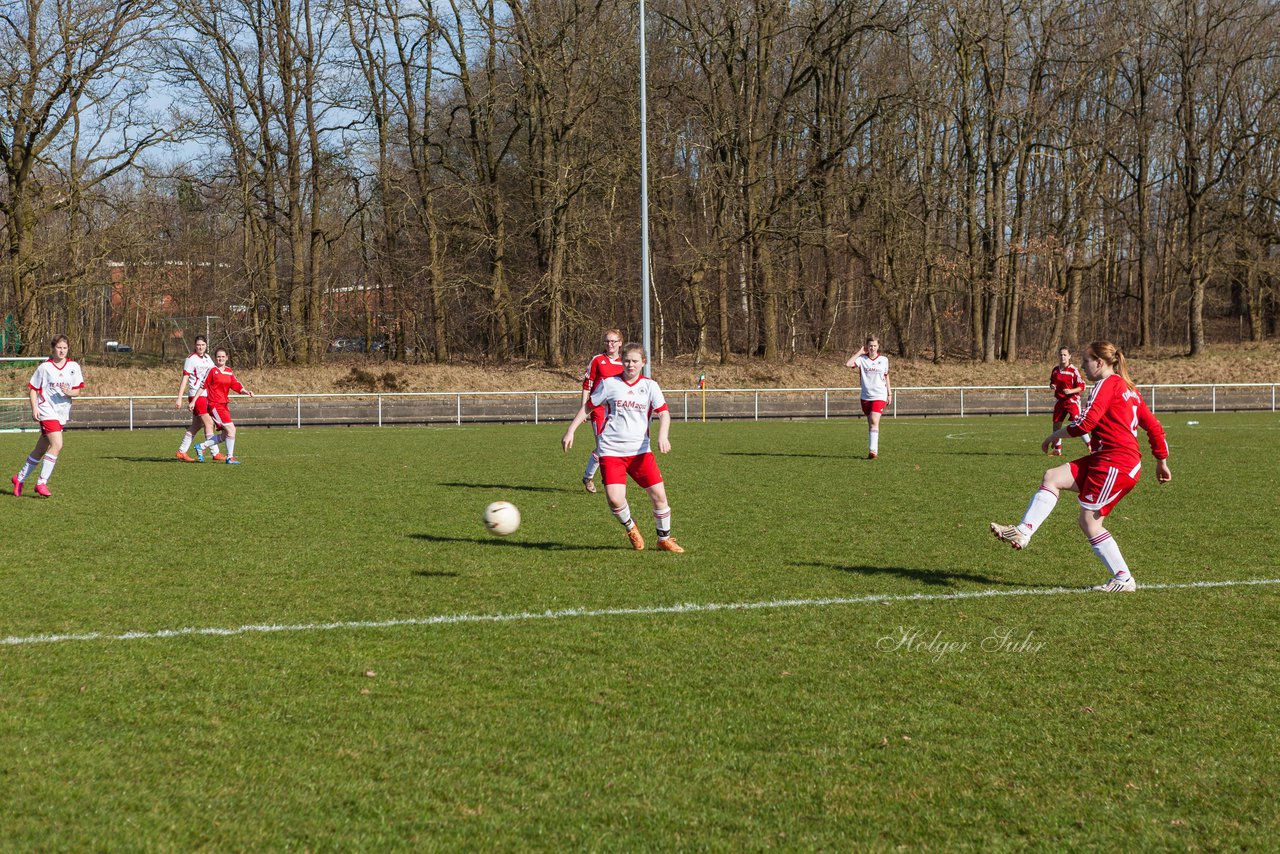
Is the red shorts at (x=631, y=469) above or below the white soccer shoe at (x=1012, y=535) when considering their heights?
above

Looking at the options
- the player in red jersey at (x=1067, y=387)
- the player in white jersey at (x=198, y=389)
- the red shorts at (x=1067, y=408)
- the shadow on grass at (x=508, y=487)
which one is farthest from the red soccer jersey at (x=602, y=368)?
the red shorts at (x=1067, y=408)

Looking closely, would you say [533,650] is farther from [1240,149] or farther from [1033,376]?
[1240,149]

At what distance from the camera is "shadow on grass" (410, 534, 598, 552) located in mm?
9680

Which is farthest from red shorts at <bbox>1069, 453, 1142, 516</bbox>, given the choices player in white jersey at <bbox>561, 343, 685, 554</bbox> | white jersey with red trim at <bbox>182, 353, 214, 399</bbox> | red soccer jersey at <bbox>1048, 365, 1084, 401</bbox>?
white jersey with red trim at <bbox>182, 353, 214, 399</bbox>

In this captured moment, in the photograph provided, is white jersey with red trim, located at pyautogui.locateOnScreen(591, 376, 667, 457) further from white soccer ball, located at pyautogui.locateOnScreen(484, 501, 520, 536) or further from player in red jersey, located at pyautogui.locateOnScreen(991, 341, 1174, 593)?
player in red jersey, located at pyautogui.locateOnScreen(991, 341, 1174, 593)

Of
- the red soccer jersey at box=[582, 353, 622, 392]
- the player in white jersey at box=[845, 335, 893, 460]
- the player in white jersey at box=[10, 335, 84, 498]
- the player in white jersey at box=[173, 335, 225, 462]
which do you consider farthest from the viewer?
the player in white jersey at box=[845, 335, 893, 460]

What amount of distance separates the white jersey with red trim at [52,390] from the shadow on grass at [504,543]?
605 centimetres

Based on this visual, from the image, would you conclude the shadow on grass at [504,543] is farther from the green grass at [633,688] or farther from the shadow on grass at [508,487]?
the shadow on grass at [508,487]

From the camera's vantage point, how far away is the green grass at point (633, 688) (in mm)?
3959

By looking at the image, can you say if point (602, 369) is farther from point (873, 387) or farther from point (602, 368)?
point (873, 387)

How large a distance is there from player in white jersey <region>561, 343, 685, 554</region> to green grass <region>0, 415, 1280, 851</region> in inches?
18.7

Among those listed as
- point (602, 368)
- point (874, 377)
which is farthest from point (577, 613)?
point (874, 377)

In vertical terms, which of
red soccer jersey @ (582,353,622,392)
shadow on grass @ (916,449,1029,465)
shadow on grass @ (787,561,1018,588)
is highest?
red soccer jersey @ (582,353,622,392)

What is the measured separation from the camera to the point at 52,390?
544 inches
